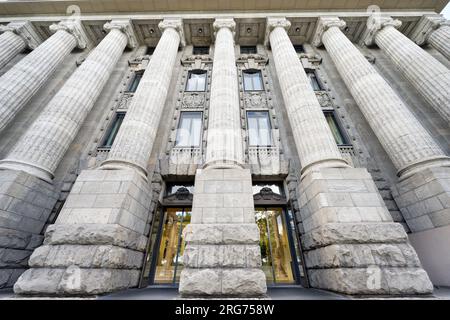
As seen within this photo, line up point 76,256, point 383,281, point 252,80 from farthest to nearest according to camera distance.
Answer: point 252,80 → point 76,256 → point 383,281

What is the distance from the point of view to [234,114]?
9.26 metres

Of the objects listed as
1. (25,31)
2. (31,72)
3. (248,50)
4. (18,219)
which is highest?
(248,50)

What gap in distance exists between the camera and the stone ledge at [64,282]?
4.68 metres

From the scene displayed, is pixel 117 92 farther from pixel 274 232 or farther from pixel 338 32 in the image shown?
pixel 338 32

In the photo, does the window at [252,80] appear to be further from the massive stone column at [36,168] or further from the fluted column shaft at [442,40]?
the fluted column shaft at [442,40]

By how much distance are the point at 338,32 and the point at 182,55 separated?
1165 cm

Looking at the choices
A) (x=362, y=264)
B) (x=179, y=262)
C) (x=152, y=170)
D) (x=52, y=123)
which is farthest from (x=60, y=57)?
(x=362, y=264)

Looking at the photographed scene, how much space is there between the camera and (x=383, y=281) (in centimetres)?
469

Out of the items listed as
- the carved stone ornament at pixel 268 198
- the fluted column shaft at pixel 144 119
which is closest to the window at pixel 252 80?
the fluted column shaft at pixel 144 119

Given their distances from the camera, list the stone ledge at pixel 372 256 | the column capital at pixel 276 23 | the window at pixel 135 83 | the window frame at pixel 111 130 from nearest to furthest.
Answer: the stone ledge at pixel 372 256
the window frame at pixel 111 130
the window at pixel 135 83
the column capital at pixel 276 23

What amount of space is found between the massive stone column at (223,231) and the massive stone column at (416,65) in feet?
34.2

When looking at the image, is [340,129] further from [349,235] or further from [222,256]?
[222,256]

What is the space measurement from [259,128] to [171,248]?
25.1ft

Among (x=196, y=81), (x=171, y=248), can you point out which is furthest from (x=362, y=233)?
(x=196, y=81)
